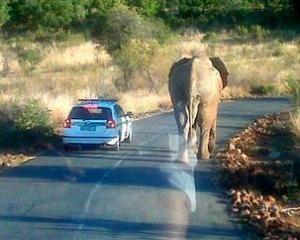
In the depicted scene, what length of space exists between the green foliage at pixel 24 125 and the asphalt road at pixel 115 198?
1907 millimetres

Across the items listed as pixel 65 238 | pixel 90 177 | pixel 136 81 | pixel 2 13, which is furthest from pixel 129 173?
pixel 2 13

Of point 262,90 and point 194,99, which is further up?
Answer: point 194,99

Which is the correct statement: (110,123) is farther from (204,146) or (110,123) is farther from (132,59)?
(132,59)

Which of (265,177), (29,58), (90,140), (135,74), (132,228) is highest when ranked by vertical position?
(132,228)

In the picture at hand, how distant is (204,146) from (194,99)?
122cm

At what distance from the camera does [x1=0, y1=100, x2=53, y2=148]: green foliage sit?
29.2 metres

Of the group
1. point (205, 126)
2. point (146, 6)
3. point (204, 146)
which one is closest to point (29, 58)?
point (146, 6)

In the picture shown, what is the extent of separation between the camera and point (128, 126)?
2997 cm

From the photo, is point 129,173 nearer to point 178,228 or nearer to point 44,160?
point 44,160

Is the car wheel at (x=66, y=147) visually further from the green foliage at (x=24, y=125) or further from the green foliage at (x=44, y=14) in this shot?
the green foliage at (x=44, y=14)

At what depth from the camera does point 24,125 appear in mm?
30141

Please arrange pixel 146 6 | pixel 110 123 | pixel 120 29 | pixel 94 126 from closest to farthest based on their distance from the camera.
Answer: pixel 110 123 < pixel 94 126 < pixel 120 29 < pixel 146 6

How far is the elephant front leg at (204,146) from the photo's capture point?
25389 millimetres

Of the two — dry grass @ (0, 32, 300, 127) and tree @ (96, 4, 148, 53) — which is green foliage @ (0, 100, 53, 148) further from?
tree @ (96, 4, 148, 53)
